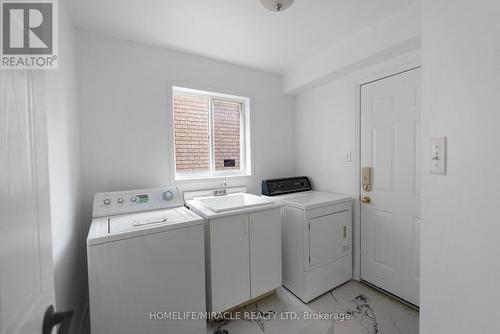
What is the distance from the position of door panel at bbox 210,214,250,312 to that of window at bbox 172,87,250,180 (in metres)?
0.89

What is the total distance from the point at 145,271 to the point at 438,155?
170 cm

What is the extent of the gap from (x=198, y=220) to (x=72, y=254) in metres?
0.95

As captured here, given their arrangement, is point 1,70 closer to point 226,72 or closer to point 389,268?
point 226,72

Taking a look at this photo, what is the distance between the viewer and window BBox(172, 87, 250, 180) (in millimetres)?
Answer: 2244

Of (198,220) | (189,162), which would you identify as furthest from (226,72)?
(198,220)

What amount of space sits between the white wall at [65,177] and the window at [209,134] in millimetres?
853

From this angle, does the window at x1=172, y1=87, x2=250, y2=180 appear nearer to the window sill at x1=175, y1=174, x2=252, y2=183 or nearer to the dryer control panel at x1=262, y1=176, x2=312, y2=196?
the window sill at x1=175, y1=174, x2=252, y2=183

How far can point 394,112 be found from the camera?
185 cm

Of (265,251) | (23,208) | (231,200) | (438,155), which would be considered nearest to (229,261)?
(265,251)

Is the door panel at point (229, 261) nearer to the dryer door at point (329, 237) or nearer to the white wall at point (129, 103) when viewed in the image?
the dryer door at point (329, 237)

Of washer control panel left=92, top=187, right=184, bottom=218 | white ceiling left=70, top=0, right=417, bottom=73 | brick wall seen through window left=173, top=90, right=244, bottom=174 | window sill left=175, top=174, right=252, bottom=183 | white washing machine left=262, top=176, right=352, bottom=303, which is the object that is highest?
white ceiling left=70, top=0, right=417, bottom=73

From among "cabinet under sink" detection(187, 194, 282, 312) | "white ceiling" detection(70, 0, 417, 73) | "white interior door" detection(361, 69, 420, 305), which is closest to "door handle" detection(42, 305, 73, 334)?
"cabinet under sink" detection(187, 194, 282, 312)

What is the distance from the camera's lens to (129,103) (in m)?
1.87

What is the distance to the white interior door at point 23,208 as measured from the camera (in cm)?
44
